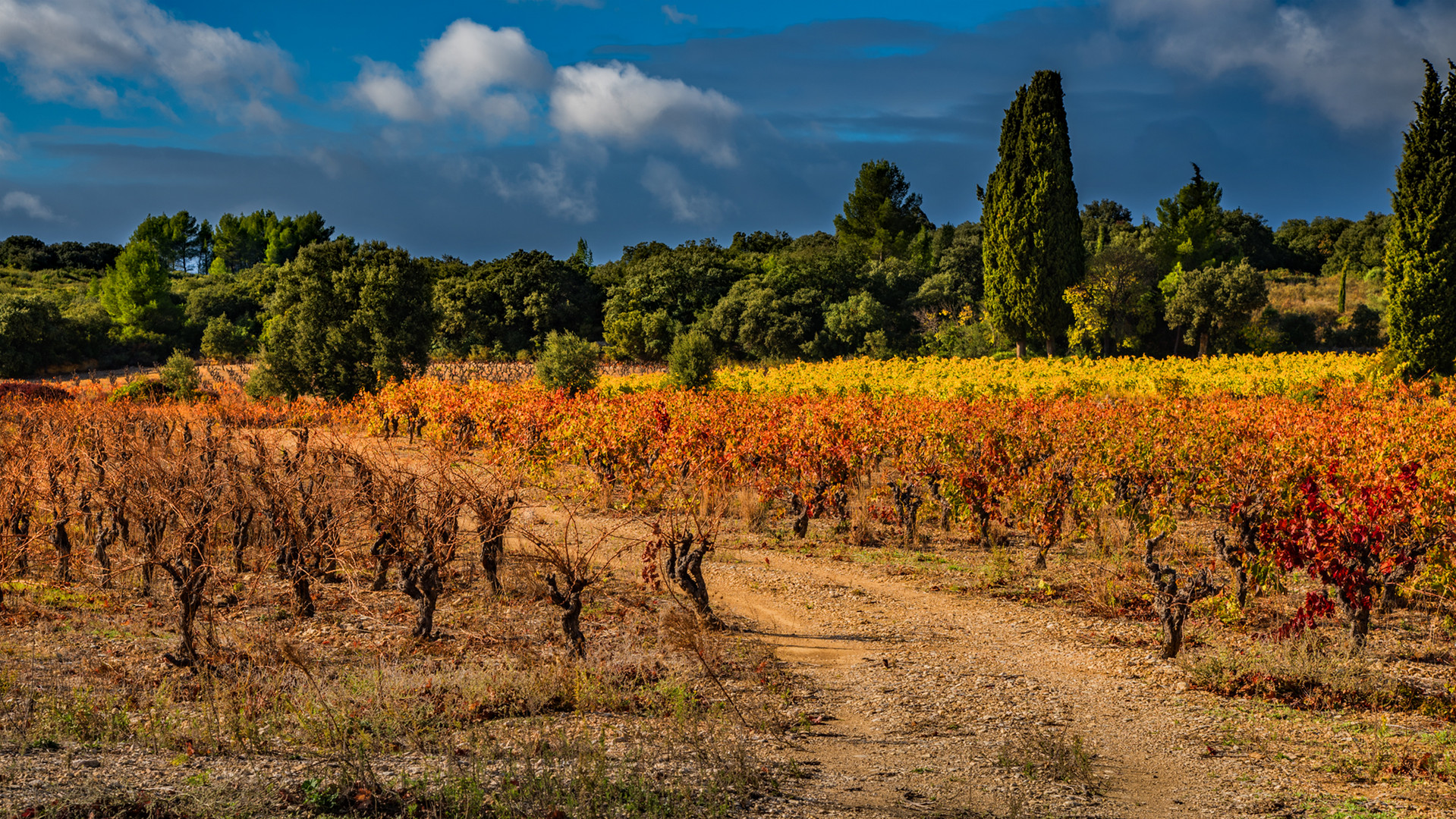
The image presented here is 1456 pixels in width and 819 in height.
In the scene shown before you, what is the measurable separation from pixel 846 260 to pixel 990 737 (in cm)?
3885

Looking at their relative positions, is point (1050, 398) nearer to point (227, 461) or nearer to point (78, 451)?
point (227, 461)

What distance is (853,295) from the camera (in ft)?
132

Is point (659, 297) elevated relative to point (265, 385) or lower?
elevated

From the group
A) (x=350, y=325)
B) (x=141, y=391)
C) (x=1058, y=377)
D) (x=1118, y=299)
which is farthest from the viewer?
(x=1118, y=299)

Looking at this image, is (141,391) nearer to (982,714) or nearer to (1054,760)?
(982,714)

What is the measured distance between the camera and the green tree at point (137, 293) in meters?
44.8

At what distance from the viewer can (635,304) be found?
1719 inches

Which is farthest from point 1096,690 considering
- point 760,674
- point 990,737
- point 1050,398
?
point 1050,398

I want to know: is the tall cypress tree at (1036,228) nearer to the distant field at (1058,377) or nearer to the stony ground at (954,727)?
the distant field at (1058,377)

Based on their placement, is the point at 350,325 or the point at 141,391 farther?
the point at 141,391

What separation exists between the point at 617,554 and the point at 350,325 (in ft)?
68.1

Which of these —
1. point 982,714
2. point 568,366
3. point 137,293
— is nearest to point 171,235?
point 137,293

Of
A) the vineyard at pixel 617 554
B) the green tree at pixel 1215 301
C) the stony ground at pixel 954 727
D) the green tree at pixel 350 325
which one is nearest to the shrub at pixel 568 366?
the green tree at pixel 350 325

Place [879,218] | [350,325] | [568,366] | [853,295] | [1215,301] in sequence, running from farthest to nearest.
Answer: [879,218] → [853,295] → [1215,301] → [350,325] → [568,366]
